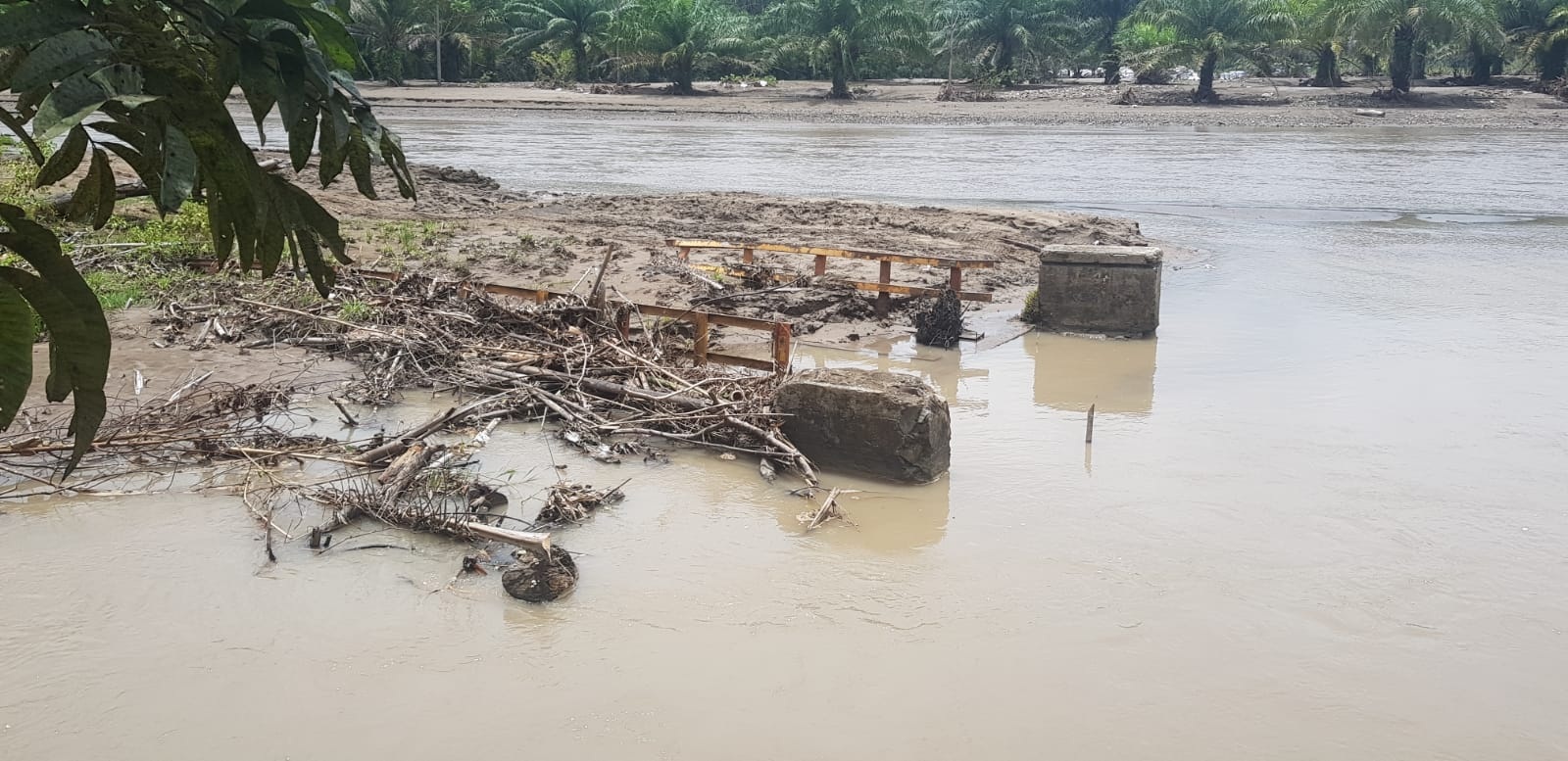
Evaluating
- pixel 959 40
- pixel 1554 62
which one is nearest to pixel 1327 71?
pixel 1554 62

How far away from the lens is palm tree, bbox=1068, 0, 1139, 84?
4988cm

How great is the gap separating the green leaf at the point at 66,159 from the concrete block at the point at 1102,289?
8.47m

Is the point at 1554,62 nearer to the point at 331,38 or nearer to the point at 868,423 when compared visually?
the point at 868,423

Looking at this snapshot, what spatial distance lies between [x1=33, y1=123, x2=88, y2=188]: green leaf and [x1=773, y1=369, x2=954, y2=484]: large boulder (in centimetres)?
430

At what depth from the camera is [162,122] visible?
2213 millimetres

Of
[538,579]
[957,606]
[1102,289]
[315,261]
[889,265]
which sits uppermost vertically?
[315,261]

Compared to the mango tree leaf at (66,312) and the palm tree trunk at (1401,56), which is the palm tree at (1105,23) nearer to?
the palm tree trunk at (1401,56)

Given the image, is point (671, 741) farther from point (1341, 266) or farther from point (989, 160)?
point (989, 160)

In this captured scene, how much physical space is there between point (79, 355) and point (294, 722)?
243 cm

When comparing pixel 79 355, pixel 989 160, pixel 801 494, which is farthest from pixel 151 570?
pixel 989 160

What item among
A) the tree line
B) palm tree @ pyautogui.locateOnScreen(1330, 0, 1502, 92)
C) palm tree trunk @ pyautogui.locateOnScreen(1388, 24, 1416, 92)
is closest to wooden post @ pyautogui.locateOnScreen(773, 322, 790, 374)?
the tree line

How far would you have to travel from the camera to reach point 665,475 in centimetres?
651

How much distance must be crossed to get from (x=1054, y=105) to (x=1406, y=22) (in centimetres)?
1115

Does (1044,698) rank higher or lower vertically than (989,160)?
lower
